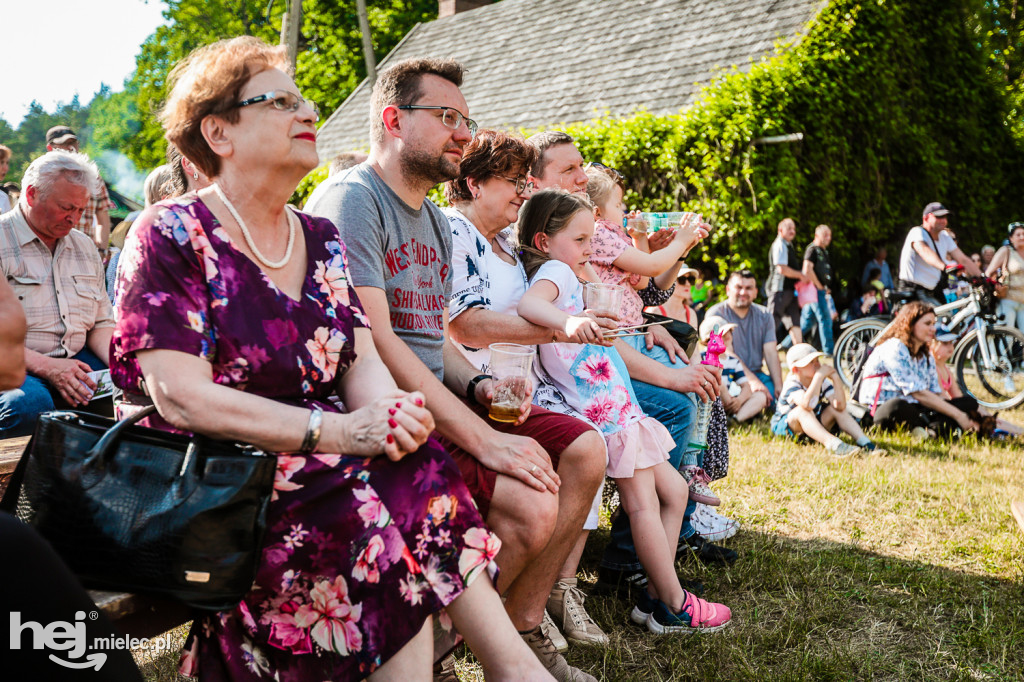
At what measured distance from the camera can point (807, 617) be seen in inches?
123

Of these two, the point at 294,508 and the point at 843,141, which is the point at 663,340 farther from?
the point at 843,141

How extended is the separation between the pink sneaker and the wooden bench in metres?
2.54

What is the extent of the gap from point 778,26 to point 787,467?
26.4 feet

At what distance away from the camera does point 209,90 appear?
193 centimetres

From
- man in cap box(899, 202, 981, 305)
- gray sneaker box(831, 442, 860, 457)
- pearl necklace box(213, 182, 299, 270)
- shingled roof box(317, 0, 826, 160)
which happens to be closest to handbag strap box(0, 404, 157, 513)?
pearl necklace box(213, 182, 299, 270)

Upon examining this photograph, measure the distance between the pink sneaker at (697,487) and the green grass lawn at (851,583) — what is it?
0.93 ft

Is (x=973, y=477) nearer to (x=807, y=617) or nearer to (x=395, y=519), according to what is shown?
(x=807, y=617)

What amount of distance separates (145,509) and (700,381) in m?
2.37

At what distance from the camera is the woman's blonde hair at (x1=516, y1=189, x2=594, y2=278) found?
10.6 ft

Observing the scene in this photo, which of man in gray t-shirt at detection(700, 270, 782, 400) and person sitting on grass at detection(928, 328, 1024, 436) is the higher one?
man in gray t-shirt at detection(700, 270, 782, 400)

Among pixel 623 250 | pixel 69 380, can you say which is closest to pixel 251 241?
pixel 69 380

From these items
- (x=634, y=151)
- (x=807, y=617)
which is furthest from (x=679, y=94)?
(x=807, y=617)

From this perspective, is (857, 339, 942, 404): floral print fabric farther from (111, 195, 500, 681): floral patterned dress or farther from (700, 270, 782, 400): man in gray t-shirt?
(111, 195, 500, 681): floral patterned dress

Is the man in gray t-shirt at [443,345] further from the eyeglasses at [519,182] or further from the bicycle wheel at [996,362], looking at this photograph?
the bicycle wheel at [996,362]
